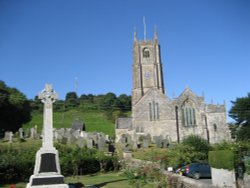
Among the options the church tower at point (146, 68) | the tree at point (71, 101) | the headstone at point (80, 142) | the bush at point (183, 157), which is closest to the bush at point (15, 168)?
the headstone at point (80, 142)

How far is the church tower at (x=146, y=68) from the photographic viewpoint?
48.9 m

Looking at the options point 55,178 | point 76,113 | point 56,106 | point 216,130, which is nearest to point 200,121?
point 216,130

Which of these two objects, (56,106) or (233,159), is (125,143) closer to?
(233,159)

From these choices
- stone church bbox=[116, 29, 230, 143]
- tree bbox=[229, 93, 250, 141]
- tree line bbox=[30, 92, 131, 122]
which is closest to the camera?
stone church bbox=[116, 29, 230, 143]

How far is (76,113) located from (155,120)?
4331 cm

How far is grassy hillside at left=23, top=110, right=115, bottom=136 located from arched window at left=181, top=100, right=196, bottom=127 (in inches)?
805

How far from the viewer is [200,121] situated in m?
42.6

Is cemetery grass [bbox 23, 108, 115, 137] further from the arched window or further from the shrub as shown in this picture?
the shrub

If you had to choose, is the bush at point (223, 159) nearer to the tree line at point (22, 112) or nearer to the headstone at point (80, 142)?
the headstone at point (80, 142)

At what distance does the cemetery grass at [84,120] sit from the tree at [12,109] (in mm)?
9422

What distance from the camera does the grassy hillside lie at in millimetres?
63406

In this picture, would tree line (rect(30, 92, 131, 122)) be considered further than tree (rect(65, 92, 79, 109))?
No

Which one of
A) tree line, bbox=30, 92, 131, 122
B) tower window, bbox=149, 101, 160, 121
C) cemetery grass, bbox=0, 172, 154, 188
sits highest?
tree line, bbox=30, 92, 131, 122

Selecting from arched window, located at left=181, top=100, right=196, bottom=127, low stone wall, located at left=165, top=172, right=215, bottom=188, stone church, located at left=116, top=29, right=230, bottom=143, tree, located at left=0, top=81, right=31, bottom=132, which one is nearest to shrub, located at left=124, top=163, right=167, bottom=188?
low stone wall, located at left=165, top=172, right=215, bottom=188
